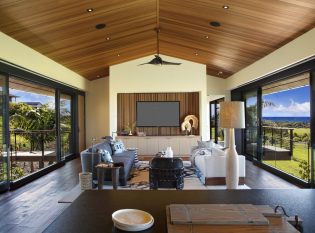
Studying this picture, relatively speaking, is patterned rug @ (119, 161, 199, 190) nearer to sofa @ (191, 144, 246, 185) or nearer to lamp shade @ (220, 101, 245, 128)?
sofa @ (191, 144, 246, 185)

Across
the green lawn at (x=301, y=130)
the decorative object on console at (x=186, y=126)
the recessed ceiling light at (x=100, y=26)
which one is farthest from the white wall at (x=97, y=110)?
the green lawn at (x=301, y=130)

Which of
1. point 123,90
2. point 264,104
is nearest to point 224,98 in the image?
point 264,104

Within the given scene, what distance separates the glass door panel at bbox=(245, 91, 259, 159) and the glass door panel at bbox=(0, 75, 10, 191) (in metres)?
6.39

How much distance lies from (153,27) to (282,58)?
120 inches

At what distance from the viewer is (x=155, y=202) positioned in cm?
144

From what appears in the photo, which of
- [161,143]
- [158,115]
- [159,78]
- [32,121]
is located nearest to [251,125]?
[161,143]

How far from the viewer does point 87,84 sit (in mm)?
10148

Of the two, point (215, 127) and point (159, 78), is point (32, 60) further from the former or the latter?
point (215, 127)

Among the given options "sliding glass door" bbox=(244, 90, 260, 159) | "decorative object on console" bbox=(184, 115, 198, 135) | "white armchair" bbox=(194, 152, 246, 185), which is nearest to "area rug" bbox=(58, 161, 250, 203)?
"white armchair" bbox=(194, 152, 246, 185)

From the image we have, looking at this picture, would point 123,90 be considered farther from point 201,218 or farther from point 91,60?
point 201,218

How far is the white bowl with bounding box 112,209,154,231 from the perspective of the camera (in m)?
1.06

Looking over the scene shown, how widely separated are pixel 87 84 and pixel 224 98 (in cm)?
520

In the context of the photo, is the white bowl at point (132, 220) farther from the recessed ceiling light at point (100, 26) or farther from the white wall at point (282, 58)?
the recessed ceiling light at point (100, 26)

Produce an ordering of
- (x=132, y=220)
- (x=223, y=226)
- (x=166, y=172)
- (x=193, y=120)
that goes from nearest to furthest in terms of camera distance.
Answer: (x=223, y=226) < (x=132, y=220) < (x=166, y=172) < (x=193, y=120)
